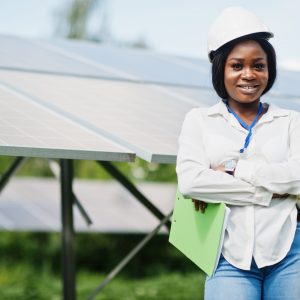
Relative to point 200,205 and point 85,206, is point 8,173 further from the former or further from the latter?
point 85,206

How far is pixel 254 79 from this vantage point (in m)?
3.19

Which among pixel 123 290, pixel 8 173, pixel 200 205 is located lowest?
pixel 123 290

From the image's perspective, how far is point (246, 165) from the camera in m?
3.08

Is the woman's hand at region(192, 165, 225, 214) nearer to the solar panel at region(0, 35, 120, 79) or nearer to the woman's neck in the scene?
the woman's neck

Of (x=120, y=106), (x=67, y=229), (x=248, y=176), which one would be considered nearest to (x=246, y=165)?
(x=248, y=176)

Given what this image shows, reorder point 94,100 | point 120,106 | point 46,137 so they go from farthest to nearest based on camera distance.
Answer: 1. point 94,100
2. point 120,106
3. point 46,137

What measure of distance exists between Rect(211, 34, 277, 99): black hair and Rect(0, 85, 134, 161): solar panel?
0.78 metres

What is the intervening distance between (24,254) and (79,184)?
3.18 metres

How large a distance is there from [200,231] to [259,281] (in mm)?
321

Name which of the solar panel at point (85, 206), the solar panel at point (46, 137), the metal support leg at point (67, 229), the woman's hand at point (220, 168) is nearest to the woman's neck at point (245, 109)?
the woman's hand at point (220, 168)

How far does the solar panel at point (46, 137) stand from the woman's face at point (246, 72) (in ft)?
2.84

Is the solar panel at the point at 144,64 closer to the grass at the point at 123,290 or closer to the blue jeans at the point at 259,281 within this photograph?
the grass at the point at 123,290

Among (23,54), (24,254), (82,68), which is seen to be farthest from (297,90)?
(24,254)

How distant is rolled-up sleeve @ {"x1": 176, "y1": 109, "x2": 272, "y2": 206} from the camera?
3.01m
